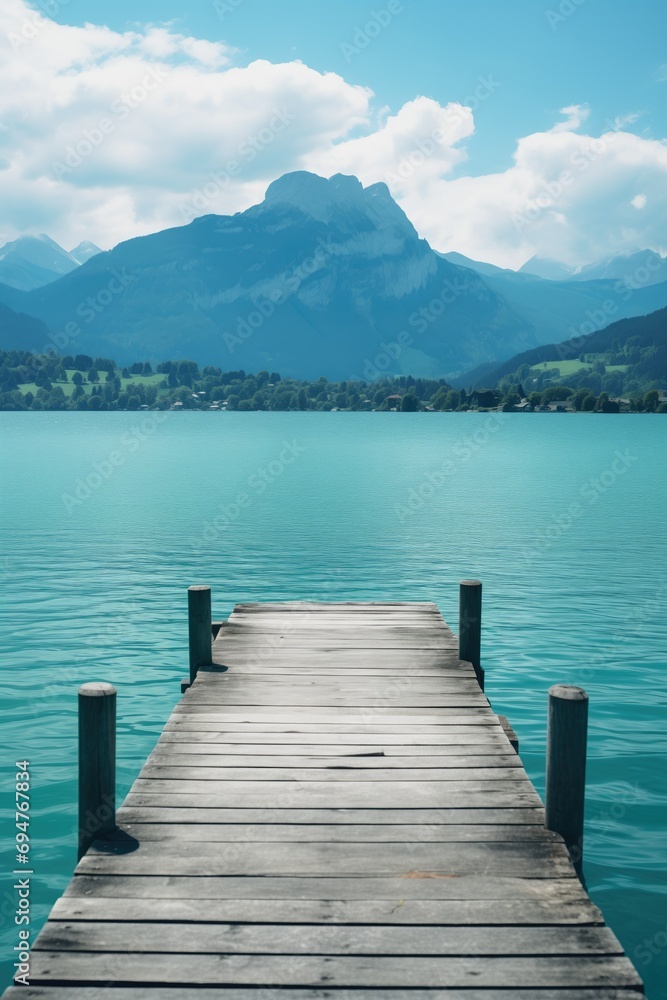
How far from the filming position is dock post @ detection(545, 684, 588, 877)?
21.9ft

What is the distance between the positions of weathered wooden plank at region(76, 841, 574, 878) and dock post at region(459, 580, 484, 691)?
497 cm

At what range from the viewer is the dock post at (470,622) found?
11.4 metres

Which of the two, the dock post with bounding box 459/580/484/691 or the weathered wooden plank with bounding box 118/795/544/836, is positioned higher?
the dock post with bounding box 459/580/484/691

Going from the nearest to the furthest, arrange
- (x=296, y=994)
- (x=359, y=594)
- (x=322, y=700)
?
(x=296, y=994), (x=322, y=700), (x=359, y=594)

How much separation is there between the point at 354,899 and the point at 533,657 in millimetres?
12272

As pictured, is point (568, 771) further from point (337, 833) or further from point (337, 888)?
point (337, 888)

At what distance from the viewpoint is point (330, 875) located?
598cm

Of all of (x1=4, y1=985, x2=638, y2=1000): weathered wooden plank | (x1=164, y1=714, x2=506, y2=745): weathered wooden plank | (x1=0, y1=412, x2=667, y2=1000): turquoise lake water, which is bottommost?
(x1=0, y1=412, x2=667, y2=1000): turquoise lake water

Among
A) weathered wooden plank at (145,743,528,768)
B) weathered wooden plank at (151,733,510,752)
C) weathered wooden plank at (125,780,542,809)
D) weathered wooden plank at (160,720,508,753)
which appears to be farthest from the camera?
weathered wooden plank at (160,720,508,753)

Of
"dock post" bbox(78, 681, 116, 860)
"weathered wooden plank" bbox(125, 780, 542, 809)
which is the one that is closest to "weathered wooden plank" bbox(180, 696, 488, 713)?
"weathered wooden plank" bbox(125, 780, 542, 809)

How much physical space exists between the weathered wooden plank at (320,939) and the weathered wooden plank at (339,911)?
0.05 metres

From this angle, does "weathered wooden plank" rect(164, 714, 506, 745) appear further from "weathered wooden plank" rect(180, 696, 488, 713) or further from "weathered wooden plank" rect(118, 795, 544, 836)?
"weathered wooden plank" rect(118, 795, 544, 836)

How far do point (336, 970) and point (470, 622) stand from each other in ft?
22.5

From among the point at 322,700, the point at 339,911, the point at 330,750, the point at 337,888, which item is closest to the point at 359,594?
the point at 322,700
